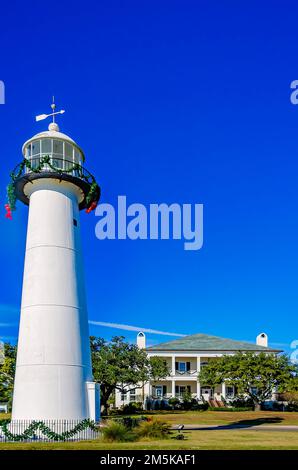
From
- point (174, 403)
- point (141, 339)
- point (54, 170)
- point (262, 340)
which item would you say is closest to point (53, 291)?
point (54, 170)

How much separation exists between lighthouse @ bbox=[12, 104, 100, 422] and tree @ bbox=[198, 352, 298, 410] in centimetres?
3450

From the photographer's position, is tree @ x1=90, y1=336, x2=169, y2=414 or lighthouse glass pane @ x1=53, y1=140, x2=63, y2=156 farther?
tree @ x1=90, y1=336, x2=169, y2=414

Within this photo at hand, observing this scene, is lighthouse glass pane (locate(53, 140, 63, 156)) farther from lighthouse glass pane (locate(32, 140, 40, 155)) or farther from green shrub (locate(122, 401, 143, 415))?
green shrub (locate(122, 401, 143, 415))

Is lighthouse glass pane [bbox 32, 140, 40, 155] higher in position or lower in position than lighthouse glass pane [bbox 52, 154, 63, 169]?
higher

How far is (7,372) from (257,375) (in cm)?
2572

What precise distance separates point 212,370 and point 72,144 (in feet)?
130

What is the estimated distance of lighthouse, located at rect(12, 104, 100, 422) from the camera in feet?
72.4

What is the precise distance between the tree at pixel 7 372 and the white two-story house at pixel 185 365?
73.6ft

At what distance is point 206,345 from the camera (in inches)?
2773

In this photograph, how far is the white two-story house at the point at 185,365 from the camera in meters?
67.2

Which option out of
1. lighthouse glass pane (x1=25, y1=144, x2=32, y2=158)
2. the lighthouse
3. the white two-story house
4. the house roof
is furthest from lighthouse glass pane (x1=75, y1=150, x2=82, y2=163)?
the house roof

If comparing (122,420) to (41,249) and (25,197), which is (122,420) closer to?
(41,249)
